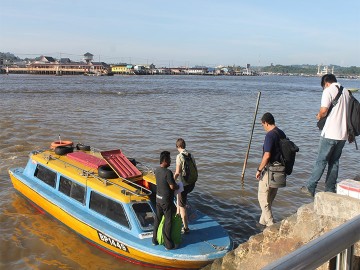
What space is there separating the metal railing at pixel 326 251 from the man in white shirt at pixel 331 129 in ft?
16.2

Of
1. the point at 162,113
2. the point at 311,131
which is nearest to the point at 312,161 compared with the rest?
the point at 311,131

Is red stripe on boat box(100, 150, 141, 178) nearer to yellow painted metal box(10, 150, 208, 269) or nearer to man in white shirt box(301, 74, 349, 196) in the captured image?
yellow painted metal box(10, 150, 208, 269)

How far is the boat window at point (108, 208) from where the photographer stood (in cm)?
898

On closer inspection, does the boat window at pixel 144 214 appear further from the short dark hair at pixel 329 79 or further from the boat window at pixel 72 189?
the short dark hair at pixel 329 79

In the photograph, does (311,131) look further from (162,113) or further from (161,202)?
(161,202)

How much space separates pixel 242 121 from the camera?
104 feet

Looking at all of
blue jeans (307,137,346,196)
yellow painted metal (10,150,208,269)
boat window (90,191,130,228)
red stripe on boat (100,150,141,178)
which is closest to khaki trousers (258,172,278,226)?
blue jeans (307,137,346,196)

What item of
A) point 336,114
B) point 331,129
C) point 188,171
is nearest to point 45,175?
point 188,171

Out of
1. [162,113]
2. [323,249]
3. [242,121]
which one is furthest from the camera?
[162,113]

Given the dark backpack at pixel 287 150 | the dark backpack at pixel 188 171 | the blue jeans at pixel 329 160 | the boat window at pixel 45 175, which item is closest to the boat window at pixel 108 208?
the dark backpack at pixel 188 171

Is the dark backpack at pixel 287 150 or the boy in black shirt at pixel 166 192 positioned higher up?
the dark backpack at pixel 287 150

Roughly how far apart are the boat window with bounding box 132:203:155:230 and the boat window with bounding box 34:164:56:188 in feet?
11.8

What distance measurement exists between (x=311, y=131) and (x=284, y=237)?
76.1ft

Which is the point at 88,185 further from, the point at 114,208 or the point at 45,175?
the point at 45,175
